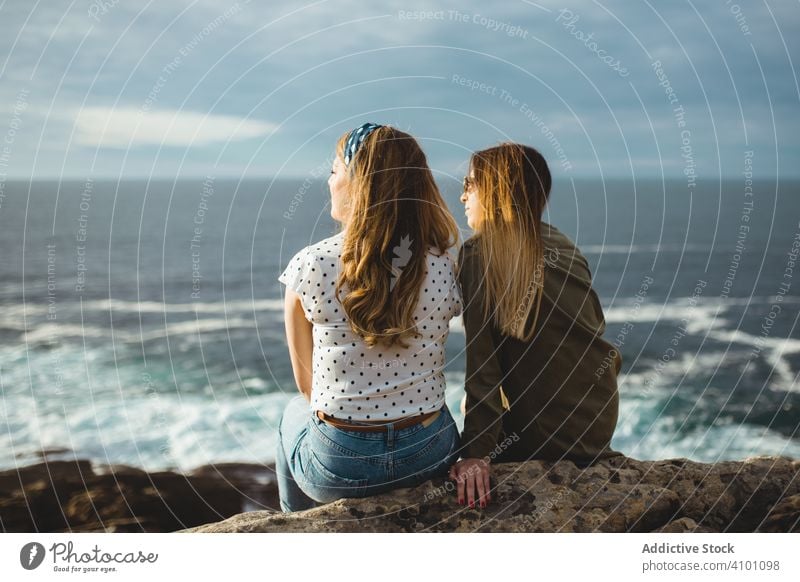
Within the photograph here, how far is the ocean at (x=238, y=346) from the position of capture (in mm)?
10164

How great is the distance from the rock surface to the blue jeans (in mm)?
3104

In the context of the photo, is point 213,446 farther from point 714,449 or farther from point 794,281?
point 794,281

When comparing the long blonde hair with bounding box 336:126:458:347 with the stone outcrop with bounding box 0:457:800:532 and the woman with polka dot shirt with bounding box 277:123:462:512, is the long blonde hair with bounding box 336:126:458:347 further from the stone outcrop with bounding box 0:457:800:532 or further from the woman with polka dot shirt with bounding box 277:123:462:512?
the stone outcrop with bounding box 0:457:800:532

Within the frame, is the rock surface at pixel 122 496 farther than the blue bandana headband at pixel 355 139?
Yes

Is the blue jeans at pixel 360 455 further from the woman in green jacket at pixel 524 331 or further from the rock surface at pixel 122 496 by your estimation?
the rock surface at pixel 122 496

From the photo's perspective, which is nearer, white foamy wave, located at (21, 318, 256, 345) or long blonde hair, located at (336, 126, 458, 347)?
long blonde hair, located at (336, 126, 458, 347)

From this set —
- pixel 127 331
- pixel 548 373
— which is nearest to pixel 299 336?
pixel 548 373

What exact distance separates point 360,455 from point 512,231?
100 centimetres

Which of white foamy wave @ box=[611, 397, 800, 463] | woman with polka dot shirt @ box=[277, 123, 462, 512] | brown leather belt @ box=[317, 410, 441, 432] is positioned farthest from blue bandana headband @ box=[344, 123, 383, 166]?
white foamy wave @ box=[611, 397, 800, 463]

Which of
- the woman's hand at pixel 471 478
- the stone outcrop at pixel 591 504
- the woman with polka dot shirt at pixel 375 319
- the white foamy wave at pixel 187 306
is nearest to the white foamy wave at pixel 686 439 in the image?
the stone outcrop at pixel 591 504

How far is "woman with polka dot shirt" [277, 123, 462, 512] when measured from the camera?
97.6 inches

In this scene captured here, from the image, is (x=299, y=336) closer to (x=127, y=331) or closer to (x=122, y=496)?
(x=122, y=496)

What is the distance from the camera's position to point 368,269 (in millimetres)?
2449

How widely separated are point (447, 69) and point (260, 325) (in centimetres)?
1737
